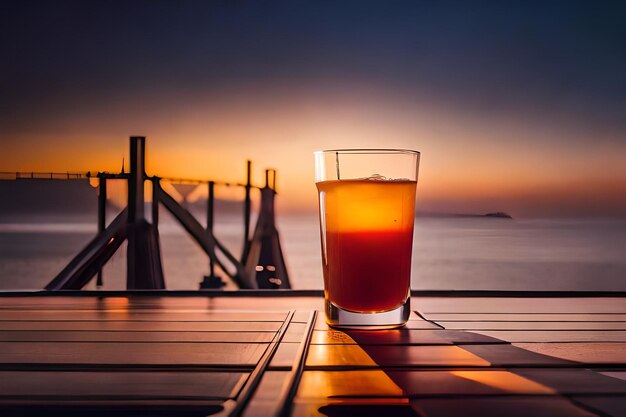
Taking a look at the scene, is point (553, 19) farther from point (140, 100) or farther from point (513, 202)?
point (140, 100)

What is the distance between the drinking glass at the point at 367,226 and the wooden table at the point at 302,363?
6 centimetres

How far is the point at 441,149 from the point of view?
3484mm

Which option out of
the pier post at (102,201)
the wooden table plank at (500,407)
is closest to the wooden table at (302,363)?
the wooden table plank at (500,407)

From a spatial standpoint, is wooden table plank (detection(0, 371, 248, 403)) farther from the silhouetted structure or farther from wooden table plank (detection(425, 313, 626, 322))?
the silhouetted structure

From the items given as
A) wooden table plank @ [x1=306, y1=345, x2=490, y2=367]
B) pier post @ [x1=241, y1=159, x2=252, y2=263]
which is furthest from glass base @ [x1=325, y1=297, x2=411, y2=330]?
pier post @ [x1=241, y1=159, x2=252, y2=263]

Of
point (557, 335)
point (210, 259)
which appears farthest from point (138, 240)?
point (557, 335)

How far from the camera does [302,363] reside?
59 centimetres

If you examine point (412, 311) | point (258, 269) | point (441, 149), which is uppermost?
point (441, 149)

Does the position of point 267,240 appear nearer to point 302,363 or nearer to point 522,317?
point 522,317

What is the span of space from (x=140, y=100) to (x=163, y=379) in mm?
3539

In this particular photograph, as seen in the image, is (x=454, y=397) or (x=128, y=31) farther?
(x=128, y=31)

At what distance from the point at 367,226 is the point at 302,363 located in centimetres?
33

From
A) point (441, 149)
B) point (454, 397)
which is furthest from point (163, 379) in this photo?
point (441, 149)

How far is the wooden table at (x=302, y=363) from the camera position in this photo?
0.47 meters
